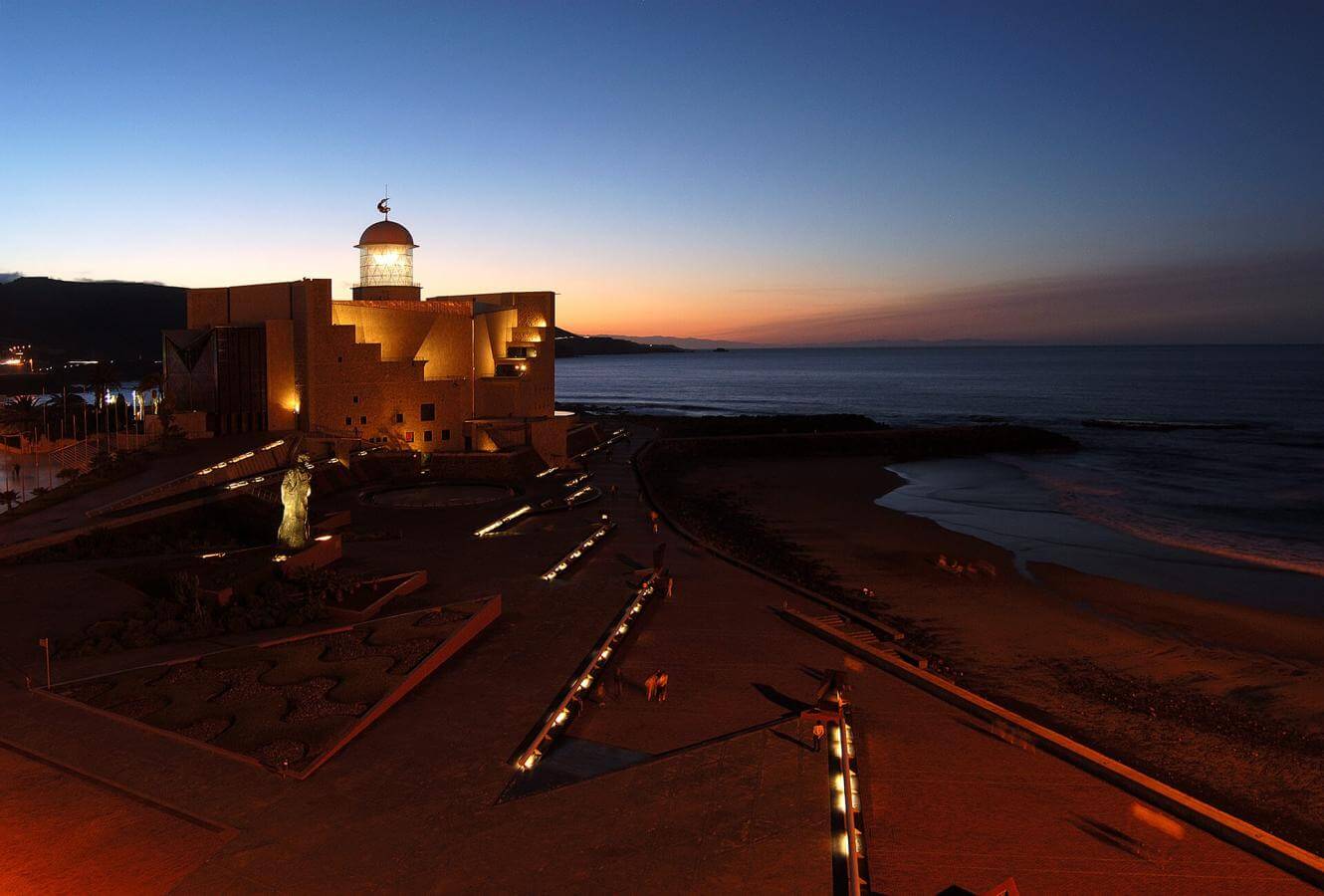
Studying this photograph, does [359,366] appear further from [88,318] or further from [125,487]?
[88,318]

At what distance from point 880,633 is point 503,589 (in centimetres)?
673

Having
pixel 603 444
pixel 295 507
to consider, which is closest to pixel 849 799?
pixel 295 507

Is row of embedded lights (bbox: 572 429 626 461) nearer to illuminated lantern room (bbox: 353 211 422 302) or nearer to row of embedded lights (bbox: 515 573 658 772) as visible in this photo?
illuminated lantern room (bbox: 353 211 422 302)

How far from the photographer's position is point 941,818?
770 centimetres

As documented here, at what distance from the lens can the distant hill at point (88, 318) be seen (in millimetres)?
111438

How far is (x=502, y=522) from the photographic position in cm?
2042

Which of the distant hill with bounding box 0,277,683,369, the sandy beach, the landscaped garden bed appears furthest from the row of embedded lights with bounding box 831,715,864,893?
the distant hill with bounding box 0,277,683,369

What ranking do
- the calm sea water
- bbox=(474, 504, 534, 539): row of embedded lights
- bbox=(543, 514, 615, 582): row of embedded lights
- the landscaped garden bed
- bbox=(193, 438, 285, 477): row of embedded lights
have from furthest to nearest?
the calm sea water < bbox=(193, 438, 285, 477): row of embedded lights < bbox=(474, 504, 534, 539): row of embedded lights < bbox=(543, 514, 615, 582): row of embedded lights < the landscaped garden bed

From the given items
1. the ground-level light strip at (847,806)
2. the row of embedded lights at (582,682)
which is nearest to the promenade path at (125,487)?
the row of embedded lights at (582,682)

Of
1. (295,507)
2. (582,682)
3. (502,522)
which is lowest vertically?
(582,682)

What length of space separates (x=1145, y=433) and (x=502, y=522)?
176ft

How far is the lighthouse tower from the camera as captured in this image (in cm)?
2964

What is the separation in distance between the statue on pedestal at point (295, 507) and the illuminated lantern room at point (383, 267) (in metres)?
16.4

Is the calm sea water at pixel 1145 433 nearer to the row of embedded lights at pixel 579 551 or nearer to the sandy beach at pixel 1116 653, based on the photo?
the sandy beach at pixel 1116 653
